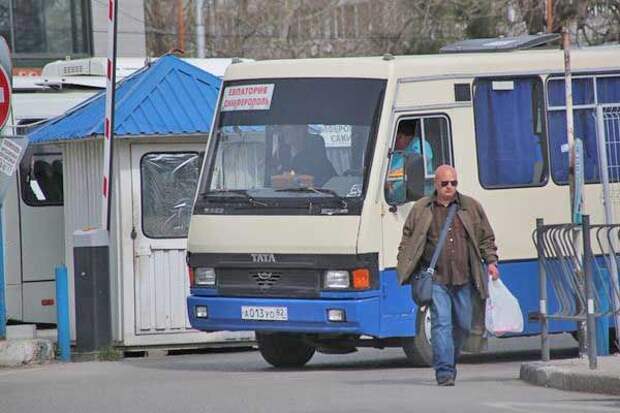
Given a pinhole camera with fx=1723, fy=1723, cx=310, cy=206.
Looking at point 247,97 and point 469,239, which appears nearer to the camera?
point 469,239

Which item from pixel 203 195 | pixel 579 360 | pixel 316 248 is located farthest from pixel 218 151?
pixel 579 360

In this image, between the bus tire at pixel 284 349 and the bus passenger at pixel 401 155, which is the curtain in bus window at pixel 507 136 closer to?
the bus passenger at pixel 401 155

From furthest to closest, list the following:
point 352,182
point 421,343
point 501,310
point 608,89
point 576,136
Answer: point 608,89 < point 576,136 < point 421,343 < point 352,182 < point 501,310

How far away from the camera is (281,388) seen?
13.8 meters

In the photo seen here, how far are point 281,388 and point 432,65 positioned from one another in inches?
146

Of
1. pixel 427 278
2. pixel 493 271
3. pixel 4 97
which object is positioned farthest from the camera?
pixel 4 97

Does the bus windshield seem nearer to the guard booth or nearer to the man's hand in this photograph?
the man's hand

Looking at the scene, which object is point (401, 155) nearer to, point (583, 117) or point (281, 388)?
point (583, 117)

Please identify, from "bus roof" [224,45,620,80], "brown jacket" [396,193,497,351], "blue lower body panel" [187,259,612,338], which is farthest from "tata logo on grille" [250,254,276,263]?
"brown jacket" [396,193,497,351]

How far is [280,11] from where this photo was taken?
4934cm

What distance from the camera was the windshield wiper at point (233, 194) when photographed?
15578mm

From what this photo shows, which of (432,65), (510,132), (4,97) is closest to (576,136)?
(510,132)

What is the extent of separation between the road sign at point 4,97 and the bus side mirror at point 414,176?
447cm

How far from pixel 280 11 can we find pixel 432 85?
33847 mm
